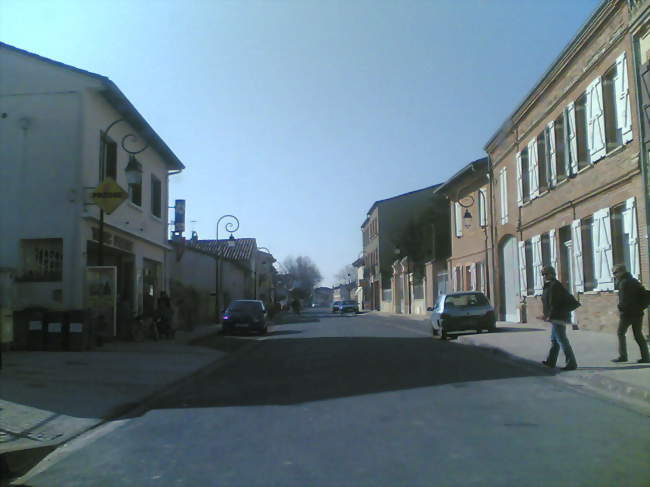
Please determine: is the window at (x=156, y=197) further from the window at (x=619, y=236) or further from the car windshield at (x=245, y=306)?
the window at (x=619, y=236)

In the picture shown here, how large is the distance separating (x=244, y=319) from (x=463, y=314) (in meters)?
9.42

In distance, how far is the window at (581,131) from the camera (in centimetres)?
1891

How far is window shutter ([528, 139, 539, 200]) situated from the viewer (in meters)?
23.0

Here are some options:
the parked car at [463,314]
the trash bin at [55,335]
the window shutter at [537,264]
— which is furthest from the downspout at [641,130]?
the trash bin at [55,335]

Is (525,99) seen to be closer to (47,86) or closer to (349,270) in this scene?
(47,86)

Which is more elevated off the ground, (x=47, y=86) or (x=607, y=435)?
(x=47, y=86)

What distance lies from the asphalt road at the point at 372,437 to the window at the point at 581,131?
976 cm

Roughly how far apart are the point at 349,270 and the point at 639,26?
128677mm

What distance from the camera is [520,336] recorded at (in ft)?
60.5

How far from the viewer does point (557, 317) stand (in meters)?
11.1

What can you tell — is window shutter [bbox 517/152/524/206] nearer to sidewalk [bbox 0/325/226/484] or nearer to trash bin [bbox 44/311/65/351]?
sidewalk [bbox 0/325/226/484]

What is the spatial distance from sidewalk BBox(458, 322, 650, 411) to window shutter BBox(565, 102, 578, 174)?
15.8ft

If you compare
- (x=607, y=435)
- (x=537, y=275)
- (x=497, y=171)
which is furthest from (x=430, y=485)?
(x=497, y=171)

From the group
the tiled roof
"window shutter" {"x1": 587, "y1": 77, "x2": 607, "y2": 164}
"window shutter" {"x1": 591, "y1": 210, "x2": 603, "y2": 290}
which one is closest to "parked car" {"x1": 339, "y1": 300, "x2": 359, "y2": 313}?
the tiled roof
